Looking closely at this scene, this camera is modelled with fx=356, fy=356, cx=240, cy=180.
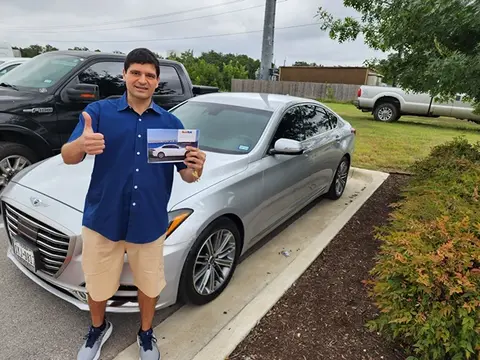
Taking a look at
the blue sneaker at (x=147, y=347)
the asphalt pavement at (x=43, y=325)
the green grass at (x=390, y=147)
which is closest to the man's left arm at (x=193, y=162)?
the blue sneaker at (x=147, y=347)

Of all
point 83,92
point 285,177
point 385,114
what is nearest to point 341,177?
point 285,177

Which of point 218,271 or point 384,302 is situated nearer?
point 384,302

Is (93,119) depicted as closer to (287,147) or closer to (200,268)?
(200,268)

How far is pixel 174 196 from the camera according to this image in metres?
2.54

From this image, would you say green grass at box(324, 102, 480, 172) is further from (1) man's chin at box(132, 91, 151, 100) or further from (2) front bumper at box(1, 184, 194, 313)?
(1) man's chin at box(132, 91, 151, 100)

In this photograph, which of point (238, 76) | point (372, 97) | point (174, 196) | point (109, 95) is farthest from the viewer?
point (238, 76)

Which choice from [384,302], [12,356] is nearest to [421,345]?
[384,302]

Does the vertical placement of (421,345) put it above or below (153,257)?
below

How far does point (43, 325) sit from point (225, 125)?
2.32m

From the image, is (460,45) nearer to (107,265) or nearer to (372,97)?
(107,265)

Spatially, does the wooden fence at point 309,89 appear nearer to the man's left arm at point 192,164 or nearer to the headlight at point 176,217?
the headlight at point 176,217

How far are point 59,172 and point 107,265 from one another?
1268 millimetres

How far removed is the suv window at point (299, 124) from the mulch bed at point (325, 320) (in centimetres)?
129

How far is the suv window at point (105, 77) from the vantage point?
4797 millimetres
